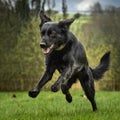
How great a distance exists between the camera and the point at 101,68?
29.8 feet

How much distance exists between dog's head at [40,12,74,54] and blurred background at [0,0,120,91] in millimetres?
19017

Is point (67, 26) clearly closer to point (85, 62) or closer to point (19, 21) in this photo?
point (85, 62)

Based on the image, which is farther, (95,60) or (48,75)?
(95,60)

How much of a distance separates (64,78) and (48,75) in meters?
0.39

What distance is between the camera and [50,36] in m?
6.84

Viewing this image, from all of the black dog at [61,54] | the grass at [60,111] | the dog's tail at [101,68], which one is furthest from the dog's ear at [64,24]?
the dog's tail at [101,68]

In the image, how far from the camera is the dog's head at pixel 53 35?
6.79m

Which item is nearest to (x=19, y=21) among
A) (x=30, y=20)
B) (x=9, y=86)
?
(x=30, y=20)

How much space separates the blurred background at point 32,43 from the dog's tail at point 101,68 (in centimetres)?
1686

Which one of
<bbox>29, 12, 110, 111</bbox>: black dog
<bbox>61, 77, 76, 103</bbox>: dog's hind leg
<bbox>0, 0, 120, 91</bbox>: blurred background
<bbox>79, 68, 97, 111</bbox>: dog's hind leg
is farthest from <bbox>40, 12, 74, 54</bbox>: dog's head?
<bbox>0, 0, 120, 91</bbox>: blurred background

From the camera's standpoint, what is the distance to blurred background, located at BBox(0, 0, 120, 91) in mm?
26188

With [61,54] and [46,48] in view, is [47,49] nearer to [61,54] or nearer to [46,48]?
[46,48]

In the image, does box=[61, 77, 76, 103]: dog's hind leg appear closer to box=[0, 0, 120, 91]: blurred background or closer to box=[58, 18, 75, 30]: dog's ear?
box=[58, 18, 75, 30]: dog's ear

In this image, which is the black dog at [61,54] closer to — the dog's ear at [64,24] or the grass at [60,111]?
the dog's ear at [64,24]
